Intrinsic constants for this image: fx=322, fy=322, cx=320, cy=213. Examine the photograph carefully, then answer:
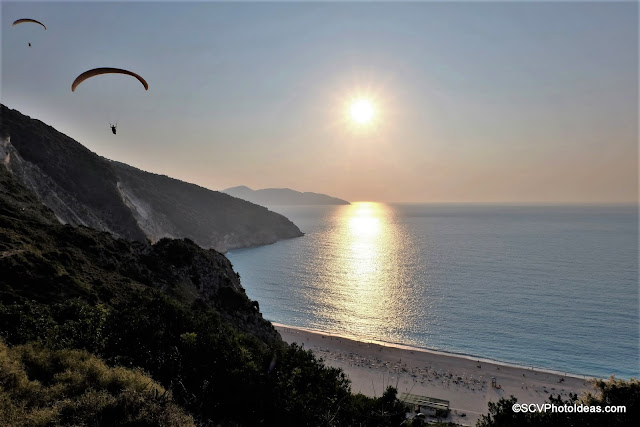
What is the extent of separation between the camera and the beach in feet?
127

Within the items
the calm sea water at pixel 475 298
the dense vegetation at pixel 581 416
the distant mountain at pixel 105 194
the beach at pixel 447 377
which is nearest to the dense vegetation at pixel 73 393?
the dense vegetation at pixel 581 416

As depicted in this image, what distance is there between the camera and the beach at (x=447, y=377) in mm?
38625

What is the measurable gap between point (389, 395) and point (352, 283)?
65.0 metres

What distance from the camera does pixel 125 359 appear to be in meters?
12.4

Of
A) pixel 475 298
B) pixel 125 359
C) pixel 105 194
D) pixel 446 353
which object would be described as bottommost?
pixel 446 353

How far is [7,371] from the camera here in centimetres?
898

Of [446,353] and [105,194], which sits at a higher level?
[105,194]

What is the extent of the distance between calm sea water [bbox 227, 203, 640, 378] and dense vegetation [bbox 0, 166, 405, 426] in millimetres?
41544

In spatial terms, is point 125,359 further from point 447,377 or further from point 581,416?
point 447,377

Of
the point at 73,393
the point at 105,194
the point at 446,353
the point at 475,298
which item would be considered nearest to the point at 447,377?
the point at 446,353

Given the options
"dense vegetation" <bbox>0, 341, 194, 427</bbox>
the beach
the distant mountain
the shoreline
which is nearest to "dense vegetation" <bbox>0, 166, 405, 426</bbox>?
"dense vegetation" <bbox>0, 341, 194, 427</bbox>

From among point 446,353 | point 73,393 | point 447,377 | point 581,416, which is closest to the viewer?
point 73,393

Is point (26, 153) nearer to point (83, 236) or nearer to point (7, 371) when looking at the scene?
point (83, 236)

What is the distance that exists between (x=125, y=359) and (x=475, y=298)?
70216 mm
